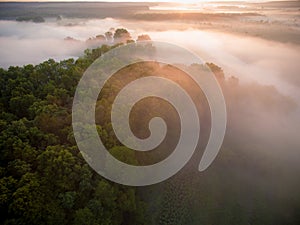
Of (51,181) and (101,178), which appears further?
(101,178)

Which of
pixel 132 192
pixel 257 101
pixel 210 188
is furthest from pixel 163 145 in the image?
pixel 257 101

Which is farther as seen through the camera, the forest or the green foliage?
the forest

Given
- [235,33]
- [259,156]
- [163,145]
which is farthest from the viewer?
[235,33]

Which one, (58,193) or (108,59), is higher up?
(108,59)

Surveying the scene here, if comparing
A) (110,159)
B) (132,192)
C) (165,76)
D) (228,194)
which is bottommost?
(228,194)

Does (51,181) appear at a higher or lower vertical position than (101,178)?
higher

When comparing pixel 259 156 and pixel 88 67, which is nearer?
pixel 259 156

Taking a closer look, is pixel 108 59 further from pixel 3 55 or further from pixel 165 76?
pixel 3 55

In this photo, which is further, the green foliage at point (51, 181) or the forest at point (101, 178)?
the forest at point (101, 178)
